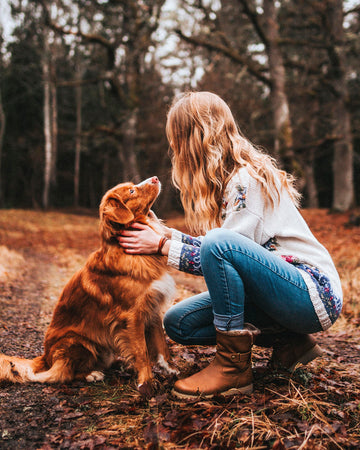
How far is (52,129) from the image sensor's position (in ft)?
72.1

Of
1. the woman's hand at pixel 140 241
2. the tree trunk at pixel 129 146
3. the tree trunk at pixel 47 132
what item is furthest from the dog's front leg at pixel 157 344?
the tree trunk at pixel 47 132

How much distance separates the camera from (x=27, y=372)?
2.64m

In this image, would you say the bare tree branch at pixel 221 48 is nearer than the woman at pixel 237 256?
No

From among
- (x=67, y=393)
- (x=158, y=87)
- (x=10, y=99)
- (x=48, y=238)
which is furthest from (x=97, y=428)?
(x=10, y=99)

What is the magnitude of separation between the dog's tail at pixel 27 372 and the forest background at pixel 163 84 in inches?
215

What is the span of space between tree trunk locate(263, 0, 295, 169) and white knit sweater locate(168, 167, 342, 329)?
988cm

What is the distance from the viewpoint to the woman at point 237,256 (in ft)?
7.22

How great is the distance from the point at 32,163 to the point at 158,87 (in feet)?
33.2

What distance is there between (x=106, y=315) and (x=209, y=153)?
1.35 metres

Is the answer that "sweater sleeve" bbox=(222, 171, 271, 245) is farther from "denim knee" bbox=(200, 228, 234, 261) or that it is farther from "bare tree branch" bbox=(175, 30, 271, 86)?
"bare tree branch" bbox=(175, 30, 271, 86)

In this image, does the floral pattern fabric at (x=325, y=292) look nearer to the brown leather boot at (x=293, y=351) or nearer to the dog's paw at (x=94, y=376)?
the brown leather boot at (x=293, y=351)

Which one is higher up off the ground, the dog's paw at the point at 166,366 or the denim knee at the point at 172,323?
the denim knee at the point at 172,323

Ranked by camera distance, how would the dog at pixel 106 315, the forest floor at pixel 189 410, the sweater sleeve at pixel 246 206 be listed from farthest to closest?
the dog at pixel 106 315
the sweater sleeve at pixel 246 206
the forest floor at pixel 189 410

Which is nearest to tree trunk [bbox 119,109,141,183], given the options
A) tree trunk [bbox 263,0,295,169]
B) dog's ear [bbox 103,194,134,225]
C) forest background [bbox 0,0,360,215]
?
forest background [bbox 0,0,360,215]
